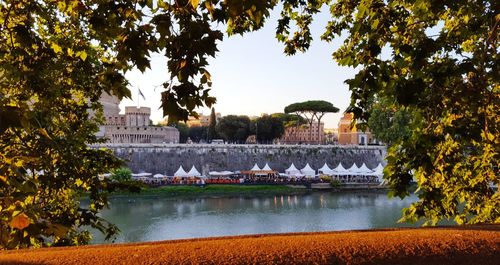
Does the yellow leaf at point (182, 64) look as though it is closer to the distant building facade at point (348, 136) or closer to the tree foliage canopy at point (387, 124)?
the tree foliage canopy at point (387, 124)

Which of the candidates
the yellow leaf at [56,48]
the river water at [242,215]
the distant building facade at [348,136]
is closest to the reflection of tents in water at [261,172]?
the river water at [242,215]

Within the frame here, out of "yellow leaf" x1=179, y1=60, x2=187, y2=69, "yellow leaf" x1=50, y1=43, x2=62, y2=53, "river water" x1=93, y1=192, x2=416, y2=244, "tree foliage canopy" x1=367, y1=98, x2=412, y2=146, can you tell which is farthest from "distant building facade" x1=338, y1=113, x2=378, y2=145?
"yellow leaf" x1=179, y1=60, x2=187, y2=69

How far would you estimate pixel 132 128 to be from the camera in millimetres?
51250

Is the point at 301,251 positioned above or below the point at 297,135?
below

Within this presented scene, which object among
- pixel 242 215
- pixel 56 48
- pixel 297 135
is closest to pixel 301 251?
pixel 56 48

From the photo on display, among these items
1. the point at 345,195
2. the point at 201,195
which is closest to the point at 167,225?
the point at 201,195

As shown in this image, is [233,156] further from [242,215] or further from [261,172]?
[242,215]

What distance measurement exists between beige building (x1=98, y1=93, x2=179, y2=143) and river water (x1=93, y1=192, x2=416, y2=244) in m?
19.9

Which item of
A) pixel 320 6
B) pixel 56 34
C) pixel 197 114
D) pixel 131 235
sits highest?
pixel 320 6

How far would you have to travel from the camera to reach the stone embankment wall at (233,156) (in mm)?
40094

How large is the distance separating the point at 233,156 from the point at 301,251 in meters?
39.3

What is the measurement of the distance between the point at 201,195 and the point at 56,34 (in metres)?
26.5

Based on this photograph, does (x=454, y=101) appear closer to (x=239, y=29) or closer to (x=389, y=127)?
(x=239, y=29)

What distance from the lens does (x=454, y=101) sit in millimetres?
4133
